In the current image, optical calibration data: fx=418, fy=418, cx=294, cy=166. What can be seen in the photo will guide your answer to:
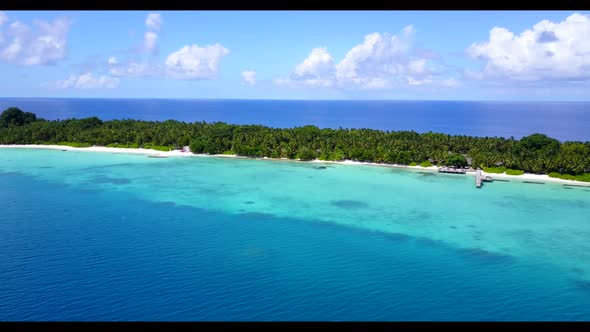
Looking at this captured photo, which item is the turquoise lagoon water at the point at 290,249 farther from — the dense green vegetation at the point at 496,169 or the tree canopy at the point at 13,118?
the tree canopy at the point at 13,118

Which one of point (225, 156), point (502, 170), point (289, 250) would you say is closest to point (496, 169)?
point (502, 170)

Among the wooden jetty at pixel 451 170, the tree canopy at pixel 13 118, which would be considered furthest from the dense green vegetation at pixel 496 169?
the tree canopy at pixel 13 118

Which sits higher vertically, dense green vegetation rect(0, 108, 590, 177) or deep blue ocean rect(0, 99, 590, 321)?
dense green vegetation rect(0, 108, 590, 177)

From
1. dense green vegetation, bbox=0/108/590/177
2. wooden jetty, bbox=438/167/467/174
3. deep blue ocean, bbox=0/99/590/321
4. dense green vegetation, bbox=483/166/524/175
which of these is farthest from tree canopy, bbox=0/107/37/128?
dense green vegetation, bbox=483/166/524/175

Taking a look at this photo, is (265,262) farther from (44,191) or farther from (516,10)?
(44,191)

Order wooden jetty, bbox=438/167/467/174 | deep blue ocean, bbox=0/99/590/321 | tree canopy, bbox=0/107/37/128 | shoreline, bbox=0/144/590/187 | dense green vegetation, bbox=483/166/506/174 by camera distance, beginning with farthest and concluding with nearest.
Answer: tree canopy, bbox=0/107/37/128, wooden jetty, bbox=438/167/467/174, dense green vegetation, bbox=483/166/506/174, shoreline, bbox=0/144/590/187, deep blue ocean, bbox=0/99/590/321

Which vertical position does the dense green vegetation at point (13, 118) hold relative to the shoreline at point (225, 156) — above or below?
above

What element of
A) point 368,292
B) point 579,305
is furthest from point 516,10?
point 579,305

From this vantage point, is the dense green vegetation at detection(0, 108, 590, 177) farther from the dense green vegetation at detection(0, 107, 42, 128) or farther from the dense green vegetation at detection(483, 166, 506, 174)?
the dense green vegetation at detection(483, 166, 506, 174)
